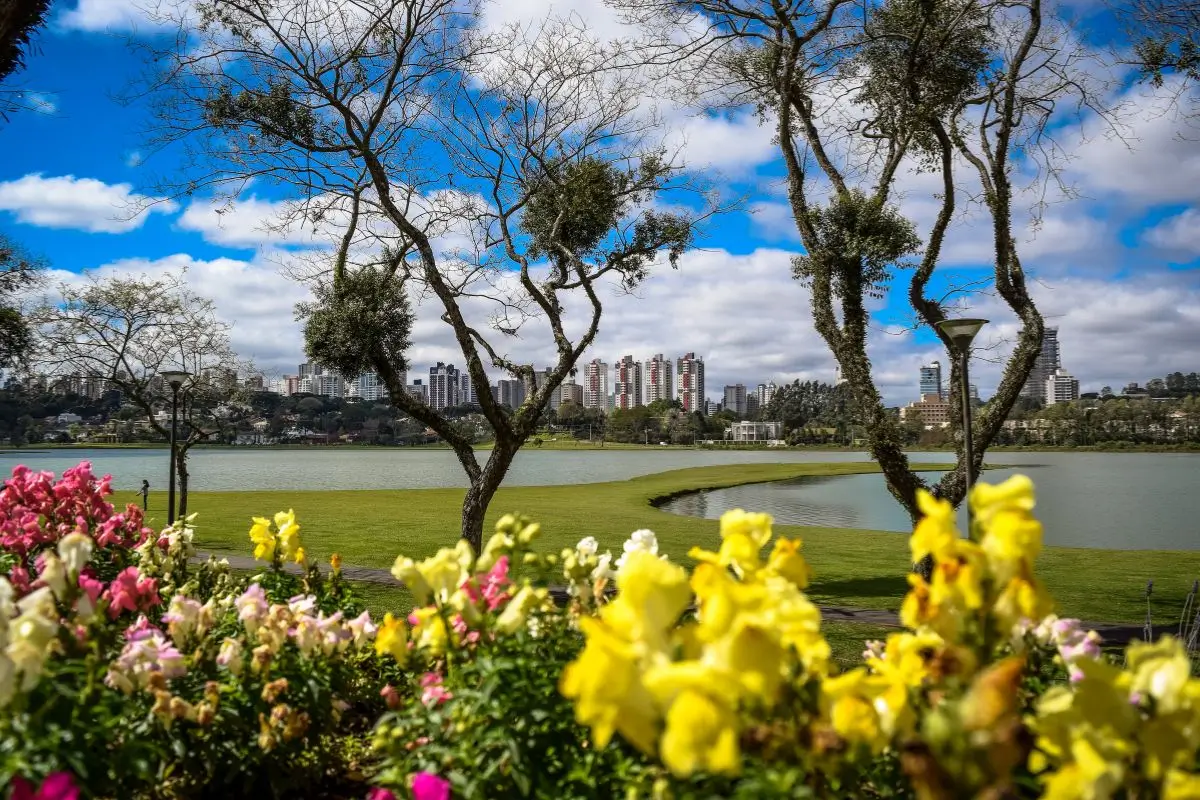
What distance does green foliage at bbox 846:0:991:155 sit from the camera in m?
8.36

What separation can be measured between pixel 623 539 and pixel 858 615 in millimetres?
7666

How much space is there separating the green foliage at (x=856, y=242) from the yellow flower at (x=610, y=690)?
8.19 m

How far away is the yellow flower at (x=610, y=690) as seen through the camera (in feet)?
4.01

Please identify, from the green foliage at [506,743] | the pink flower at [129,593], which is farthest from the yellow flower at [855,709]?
the pink flower at [129,593]

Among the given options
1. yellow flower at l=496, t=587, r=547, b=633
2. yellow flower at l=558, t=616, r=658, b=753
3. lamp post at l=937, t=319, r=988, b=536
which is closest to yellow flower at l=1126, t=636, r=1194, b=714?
yellow flower at l=558, t=616, r=658, b=753

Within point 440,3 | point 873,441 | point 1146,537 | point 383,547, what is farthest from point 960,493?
point 1146,537

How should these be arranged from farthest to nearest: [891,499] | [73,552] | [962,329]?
1. [891,499]
2. [962,329]
3. [73,552]

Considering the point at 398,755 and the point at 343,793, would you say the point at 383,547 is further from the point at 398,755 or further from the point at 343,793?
the point at 398,755

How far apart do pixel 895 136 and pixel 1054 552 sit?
31.4ft

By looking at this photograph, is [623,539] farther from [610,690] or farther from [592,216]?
[610,690]

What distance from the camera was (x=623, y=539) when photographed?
15.5 metres

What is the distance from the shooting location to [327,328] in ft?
30.5

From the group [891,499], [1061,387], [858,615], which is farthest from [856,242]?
[1061,387]

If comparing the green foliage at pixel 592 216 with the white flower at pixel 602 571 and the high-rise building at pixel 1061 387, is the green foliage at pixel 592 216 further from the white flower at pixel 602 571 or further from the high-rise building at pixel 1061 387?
the high-rise building at pixel 1061 387
